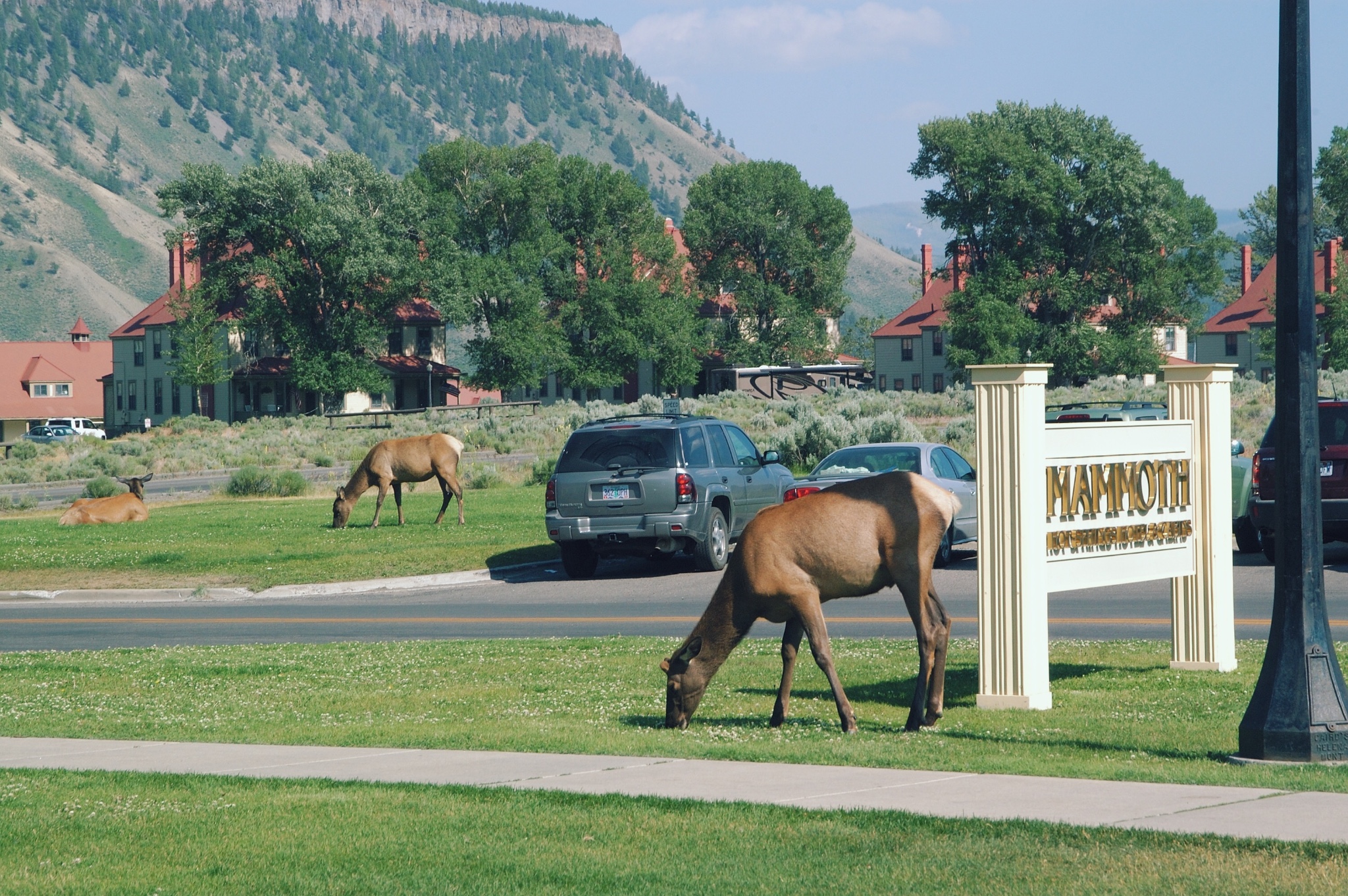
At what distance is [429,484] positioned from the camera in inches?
1570

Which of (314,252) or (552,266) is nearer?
(314,252)

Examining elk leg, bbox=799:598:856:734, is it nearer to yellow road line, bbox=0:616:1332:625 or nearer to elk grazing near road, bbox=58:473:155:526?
yellow road line, bbox=0:616:1332:625

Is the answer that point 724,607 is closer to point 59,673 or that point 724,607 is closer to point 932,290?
point 59,673

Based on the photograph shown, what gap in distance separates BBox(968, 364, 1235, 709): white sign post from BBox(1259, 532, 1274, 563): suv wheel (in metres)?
8.49

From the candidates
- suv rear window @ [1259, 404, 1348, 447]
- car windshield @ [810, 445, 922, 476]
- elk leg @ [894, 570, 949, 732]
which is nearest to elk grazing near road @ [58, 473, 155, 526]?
car windshield @ [810, 445, 922, 476]

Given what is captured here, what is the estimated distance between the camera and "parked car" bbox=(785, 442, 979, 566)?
68.0ft

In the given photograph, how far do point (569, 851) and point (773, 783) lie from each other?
165 cm

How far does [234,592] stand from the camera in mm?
21906

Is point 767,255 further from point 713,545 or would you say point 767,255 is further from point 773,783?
point 773,783

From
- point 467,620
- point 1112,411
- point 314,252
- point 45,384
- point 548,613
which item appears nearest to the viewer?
point 467,620

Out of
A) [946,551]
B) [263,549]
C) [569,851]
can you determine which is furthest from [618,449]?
[569,851]

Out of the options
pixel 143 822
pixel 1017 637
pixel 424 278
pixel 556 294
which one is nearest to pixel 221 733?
pixel 143 822

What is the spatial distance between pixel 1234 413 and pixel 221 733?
47503mm

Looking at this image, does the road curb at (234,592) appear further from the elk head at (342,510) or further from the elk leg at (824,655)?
the elk leg at (824,655)
